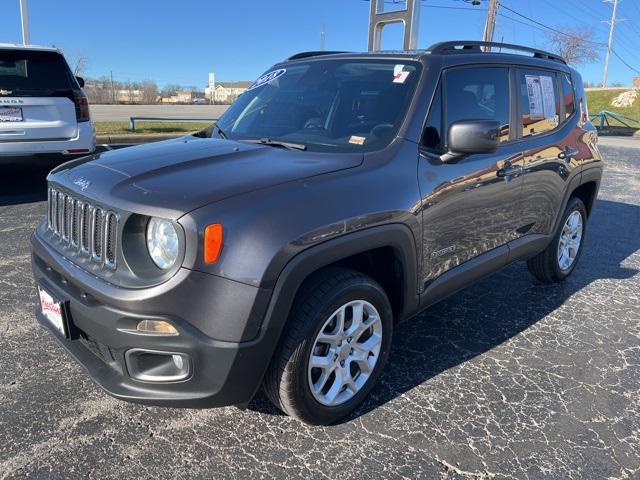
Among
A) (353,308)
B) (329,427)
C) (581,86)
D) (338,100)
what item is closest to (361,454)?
(329,427)

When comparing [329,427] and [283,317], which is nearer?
[283,317]

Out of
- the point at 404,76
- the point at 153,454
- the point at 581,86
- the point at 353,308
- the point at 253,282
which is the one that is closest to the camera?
the point at 253,282

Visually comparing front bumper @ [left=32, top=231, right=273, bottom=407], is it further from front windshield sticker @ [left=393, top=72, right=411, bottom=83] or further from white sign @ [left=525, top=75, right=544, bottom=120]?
white sign @ [left=525, top=75, right=544, bottom=120]

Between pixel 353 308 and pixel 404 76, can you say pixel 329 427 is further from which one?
pixel 404 76

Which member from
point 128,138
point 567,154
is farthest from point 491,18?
point 567,154

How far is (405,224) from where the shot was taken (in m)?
2.76

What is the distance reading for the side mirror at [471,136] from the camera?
290 cm

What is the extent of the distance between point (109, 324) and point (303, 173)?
3.49 ft

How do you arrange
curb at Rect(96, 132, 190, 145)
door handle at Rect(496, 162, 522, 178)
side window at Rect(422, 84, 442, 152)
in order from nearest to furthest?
1. side window at Rect(422, 84, 442, 152)
2. door handle at Rect(496, 162, 522, 178)
3. curb at Rect(96, 132, 190, 145)

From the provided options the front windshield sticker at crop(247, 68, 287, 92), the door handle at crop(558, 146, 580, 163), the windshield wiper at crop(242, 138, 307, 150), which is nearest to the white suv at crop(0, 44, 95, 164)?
the front windshield sticker at crop(247, 68, 287, 92)

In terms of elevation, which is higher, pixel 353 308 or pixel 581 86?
pixel 581 86

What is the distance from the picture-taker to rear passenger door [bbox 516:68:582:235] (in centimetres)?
391

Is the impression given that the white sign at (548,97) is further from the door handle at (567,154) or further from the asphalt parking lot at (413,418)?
the asphalt parking lot at (413,418)

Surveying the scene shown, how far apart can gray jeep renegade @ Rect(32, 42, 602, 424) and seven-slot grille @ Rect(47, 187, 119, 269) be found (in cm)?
1
